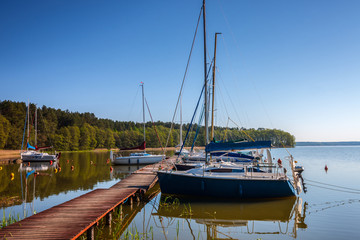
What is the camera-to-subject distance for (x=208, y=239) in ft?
34.7

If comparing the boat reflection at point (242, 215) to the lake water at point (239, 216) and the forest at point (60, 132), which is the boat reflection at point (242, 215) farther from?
the forest at point (60, 132)

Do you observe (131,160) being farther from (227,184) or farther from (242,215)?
(242,215)

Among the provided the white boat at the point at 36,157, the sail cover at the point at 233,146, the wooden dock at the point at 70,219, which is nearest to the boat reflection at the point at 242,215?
the wooden dock at the point at 70,219

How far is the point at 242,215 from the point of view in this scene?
1349cm

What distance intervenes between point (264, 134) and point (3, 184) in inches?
6685

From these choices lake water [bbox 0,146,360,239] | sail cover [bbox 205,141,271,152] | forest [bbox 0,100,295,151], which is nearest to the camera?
lake water [bbox 0,146,360,239]

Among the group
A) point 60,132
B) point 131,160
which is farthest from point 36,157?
point 60,132

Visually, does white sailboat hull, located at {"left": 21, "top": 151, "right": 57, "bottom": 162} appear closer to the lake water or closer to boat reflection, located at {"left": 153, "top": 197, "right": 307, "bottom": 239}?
the lake water

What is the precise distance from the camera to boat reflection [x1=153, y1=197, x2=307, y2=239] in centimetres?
1177

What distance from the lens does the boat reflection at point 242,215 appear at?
11773 millimetres

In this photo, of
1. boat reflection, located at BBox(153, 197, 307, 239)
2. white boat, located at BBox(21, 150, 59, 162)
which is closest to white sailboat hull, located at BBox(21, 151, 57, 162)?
white boat, located at BBox(21, 150, 59, 162)

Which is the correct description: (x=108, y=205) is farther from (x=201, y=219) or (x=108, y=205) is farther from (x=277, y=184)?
(x=277, y=184)

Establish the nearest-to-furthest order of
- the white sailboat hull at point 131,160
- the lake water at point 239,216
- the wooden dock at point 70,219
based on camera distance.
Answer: the wooden dock at point 70,219
the lake water at point 239,216
the white sailboat hull at point 131,160

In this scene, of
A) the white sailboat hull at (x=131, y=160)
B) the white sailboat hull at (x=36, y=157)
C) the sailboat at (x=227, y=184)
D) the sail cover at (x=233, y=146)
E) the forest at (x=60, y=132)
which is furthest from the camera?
the forest at (x=60, y=132)
